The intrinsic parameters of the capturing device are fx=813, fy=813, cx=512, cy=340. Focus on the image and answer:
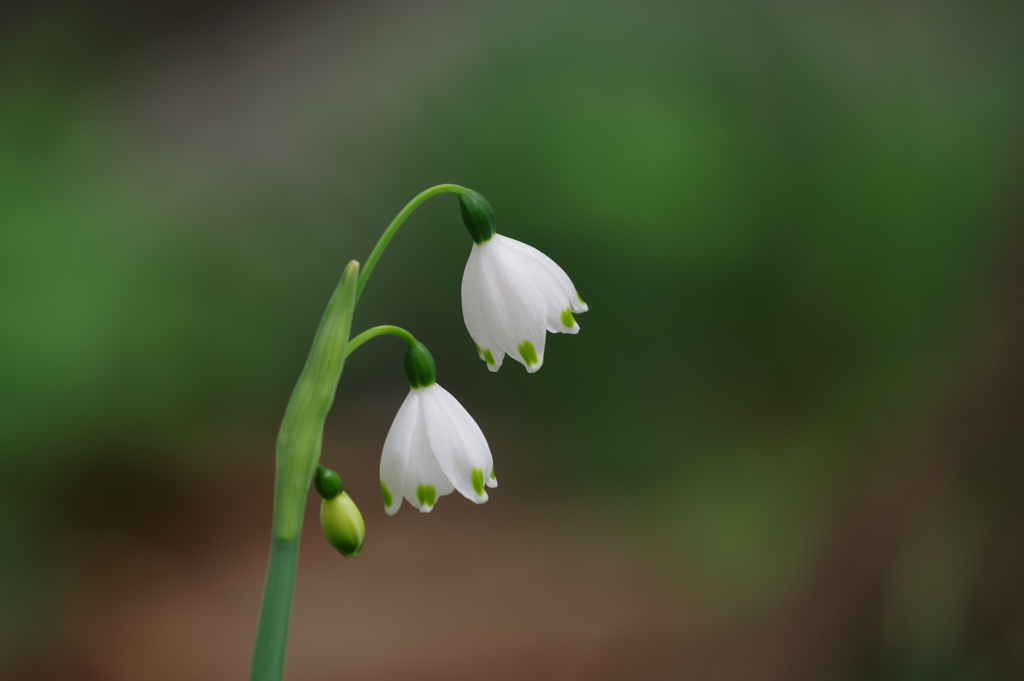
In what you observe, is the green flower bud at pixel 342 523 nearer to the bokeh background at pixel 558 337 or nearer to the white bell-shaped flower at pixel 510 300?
the white bell-shaped flower at pixel 510 300

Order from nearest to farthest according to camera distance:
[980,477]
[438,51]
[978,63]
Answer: [980,477]
[978,63]
[438,51]

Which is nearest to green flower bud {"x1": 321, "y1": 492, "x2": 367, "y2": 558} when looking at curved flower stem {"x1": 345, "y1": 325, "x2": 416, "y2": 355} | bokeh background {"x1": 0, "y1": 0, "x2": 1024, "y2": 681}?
curved flower stem {"x1": 345, "y1": 325, "x2": 416, "y2": 355}

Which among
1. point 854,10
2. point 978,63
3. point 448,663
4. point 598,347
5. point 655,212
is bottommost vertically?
point 448,663

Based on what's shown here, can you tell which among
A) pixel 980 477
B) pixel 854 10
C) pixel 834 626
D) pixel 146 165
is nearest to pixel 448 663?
pixel 834 626

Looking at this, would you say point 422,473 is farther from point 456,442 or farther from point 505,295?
point 505,295

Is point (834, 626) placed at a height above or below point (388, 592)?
below

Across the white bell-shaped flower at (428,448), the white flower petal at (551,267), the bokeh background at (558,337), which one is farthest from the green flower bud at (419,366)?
the bokeh background at (558,337)

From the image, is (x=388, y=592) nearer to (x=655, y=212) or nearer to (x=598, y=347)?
(x=598, y=347)

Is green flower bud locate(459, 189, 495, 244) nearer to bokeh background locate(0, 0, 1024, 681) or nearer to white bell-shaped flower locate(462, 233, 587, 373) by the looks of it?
white bell-shaped flower locate(462, 233, 587, 373)
